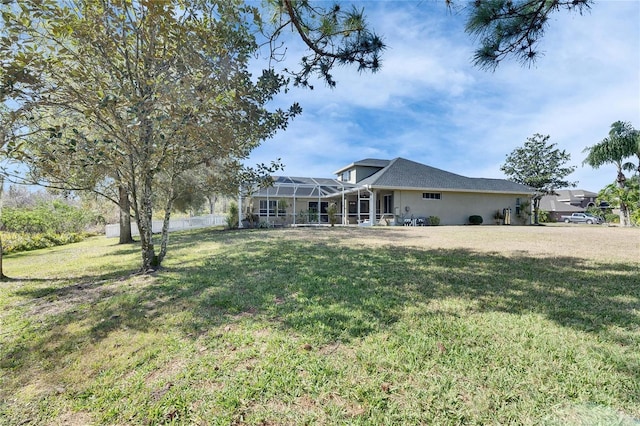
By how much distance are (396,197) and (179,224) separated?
1649 cm

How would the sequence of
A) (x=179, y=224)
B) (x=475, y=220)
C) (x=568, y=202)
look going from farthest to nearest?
(x=568, y=202), (x=475, y=220), (x=179, y=224)

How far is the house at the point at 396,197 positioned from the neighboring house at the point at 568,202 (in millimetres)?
Answer: 27116

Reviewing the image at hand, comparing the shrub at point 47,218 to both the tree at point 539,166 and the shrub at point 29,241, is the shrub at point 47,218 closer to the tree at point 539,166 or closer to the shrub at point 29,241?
the shrub at point 29,241

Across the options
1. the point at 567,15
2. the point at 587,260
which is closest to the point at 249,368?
the point at 567,15

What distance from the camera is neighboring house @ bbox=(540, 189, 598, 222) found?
150 ft

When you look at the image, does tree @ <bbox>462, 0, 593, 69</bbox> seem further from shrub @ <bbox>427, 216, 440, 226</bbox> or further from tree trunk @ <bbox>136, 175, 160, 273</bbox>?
shrub @ <bbox>427, 216, 440, 226</bbox>

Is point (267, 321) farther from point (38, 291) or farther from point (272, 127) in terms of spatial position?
point (38, 291)

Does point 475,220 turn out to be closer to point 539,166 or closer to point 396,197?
point 396,197

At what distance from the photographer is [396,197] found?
70.4 feet

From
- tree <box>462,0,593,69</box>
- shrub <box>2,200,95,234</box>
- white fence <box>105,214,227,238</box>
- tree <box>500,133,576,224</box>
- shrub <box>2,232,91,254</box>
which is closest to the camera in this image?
tree <box>462,0,593,69</box>

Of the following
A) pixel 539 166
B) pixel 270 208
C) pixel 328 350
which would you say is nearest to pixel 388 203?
pixel 270 208

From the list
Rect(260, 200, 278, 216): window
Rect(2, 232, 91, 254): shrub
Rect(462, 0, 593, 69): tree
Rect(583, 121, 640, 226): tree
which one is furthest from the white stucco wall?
Rect(2, 232, 91, 254): shrub

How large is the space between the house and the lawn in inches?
613

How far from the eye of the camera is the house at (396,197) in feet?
70.1
